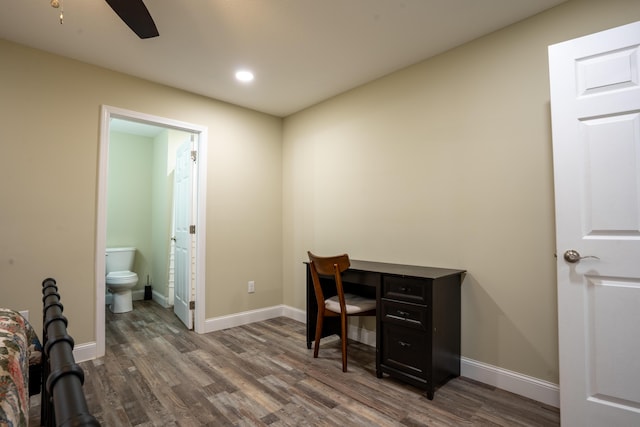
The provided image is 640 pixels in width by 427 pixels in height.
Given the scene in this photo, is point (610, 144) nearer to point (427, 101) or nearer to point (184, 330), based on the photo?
point (427, 101)

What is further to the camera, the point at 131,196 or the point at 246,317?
the point at 131,196

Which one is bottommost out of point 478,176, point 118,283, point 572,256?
point 118,283

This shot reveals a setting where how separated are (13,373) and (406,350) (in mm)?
2055

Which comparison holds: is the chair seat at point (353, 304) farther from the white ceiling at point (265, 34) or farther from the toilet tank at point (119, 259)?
the toilet tank at point (119, 259)

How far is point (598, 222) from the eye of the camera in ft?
5.73

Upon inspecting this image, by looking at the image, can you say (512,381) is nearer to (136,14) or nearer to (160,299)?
(136,14)

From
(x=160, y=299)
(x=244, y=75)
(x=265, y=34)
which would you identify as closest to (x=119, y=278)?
(x=160, y=299)

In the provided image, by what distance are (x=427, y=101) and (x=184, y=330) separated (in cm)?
332

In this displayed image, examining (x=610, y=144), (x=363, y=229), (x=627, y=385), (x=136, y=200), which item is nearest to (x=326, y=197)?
(x=363, y=229)

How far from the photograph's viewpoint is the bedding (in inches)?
34.3

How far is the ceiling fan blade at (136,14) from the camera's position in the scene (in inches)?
60.3

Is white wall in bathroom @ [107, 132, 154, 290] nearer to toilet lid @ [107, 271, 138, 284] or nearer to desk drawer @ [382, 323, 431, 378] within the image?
toilet lid @ [107, 271, 138, 284]

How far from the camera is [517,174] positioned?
228cm

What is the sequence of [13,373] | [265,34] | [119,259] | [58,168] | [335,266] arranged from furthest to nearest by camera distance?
[119,259] → [58,168] → [335,266] → [265,34] → [13,373]
